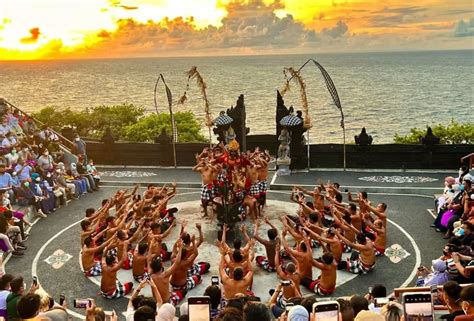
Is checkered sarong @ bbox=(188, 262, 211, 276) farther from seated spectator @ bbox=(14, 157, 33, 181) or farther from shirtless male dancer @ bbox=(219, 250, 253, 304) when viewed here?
seated spectator @ bbox=(14, 157, 33, 181)

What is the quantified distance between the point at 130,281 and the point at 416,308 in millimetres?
8517

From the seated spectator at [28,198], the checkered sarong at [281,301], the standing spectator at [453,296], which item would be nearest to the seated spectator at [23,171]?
the seated spectator at [28,198]

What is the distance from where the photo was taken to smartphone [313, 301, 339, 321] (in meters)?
6.98

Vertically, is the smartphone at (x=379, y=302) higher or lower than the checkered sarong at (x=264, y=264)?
higher

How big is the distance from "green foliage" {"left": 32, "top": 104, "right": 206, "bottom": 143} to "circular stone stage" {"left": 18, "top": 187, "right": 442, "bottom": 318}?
18.8 meters

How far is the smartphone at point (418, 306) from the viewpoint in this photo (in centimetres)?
740

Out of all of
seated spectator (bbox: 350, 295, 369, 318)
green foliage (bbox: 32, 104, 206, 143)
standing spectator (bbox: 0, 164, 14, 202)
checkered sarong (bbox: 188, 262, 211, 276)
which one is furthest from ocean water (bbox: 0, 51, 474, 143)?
seated spectator (bbox: 350, 295, 369, 318)

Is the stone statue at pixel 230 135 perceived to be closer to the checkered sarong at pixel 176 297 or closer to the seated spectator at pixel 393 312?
the checkered sarong at pixel 176 297

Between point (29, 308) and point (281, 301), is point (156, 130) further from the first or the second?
point (29, 308)

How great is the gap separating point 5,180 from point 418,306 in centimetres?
1555

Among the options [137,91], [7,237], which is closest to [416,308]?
[7,237]

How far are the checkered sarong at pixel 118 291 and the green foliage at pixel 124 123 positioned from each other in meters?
25.6

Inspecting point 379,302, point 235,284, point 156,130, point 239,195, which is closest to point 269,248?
point 235,284

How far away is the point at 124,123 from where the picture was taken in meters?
49.5
